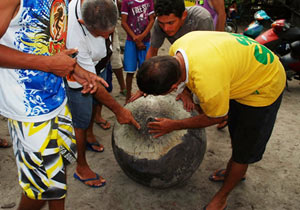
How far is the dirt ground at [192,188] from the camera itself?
254 cm

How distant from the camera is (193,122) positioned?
6.47 ft

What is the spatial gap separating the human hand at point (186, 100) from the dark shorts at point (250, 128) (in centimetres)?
38

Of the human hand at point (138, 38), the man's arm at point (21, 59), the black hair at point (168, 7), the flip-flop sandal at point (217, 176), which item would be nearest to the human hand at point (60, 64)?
the man's arm at point (21, 59)

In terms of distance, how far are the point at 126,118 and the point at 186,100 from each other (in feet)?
2.00

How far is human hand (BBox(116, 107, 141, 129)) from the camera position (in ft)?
7.48

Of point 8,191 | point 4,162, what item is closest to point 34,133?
point 8,191

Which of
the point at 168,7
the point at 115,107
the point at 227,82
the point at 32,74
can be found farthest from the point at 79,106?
the point at 227,82

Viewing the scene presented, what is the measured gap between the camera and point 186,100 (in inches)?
99.2

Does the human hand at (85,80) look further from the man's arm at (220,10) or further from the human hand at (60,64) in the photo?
the man's arm at (220,10)

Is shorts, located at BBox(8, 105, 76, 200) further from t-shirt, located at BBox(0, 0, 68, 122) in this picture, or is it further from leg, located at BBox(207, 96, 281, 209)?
leg, located at BBox(207, 96, 281, 209)

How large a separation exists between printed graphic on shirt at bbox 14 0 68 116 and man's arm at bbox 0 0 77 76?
0.27ft

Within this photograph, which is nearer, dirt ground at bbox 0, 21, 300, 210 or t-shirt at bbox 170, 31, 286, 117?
t-shirt at bbox 170, 31, 286, 117

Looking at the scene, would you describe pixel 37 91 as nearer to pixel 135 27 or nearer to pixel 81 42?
pixel 81 42

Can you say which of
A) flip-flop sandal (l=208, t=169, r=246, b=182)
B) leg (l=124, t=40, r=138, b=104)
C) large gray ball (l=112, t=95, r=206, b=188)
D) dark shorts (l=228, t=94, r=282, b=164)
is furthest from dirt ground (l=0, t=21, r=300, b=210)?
leg (l=124, t=40, r=138, b=104)
